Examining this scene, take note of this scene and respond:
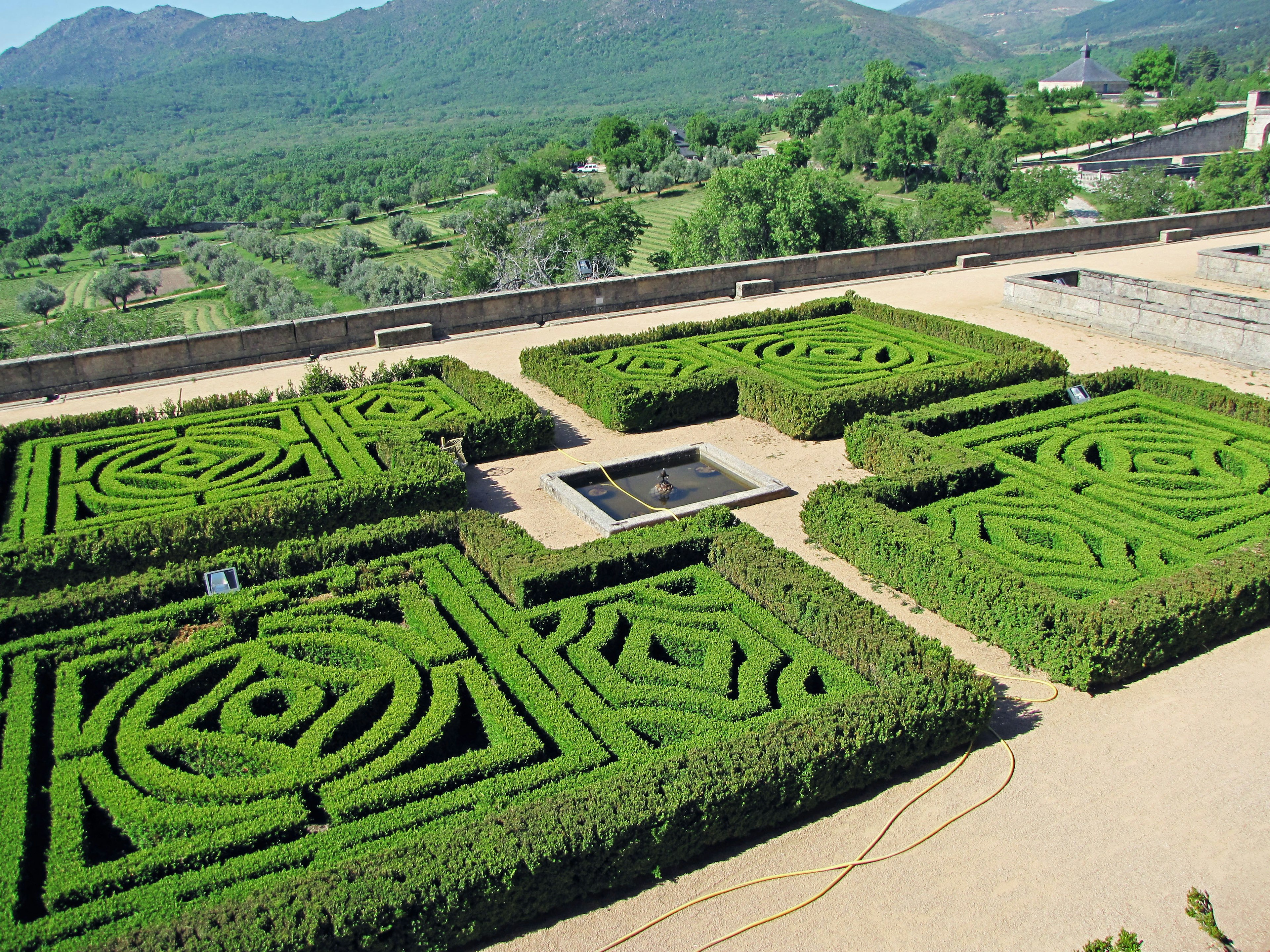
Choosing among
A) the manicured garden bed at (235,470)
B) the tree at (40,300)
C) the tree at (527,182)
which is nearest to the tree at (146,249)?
the tree at (40,300)

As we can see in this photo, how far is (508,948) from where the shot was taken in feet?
22.0

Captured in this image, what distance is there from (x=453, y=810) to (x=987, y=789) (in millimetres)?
4307

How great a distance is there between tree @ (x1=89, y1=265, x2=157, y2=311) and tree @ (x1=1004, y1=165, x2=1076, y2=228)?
62.6 metres

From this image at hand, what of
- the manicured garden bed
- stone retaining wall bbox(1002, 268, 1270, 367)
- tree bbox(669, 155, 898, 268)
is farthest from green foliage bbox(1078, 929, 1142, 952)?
tree bbox(669, 155, 898, 268)

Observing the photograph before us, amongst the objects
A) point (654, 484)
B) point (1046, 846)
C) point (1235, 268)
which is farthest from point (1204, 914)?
point (1235, 268)

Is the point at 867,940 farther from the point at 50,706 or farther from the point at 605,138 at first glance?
the point at 605,138

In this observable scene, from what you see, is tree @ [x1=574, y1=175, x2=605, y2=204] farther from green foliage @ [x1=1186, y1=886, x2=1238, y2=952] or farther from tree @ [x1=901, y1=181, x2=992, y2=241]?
green foliage @ [x1=1186, y1=886, x2=1238, y2=952]

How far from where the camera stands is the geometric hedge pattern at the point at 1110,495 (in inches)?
431

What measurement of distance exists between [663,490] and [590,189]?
3785 inches

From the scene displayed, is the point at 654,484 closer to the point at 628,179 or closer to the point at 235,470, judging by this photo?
the point at 235,470

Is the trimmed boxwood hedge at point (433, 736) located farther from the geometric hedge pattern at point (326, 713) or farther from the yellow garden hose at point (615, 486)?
the yellow garden hose at point (615, 486)

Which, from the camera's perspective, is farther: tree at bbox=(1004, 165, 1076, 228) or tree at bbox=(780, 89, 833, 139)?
tree at bbox=(780, 89, 833, 139)

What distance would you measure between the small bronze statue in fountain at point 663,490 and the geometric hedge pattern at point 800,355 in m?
3.41

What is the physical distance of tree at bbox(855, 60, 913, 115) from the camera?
131 meters
